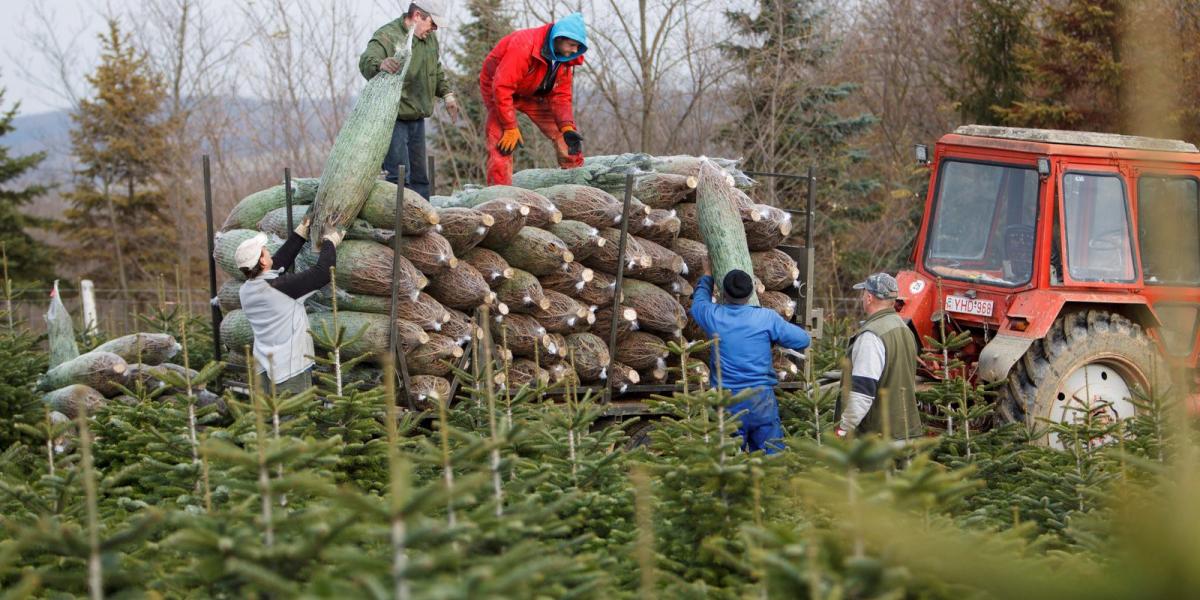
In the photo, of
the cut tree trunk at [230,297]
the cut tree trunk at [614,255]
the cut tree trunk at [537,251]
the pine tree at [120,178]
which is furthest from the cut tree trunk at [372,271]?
the pine tree at [120,178]

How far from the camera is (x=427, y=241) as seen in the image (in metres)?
7.34

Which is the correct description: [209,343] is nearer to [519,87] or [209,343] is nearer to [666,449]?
[519,87]

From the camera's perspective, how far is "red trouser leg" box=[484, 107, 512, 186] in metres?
8.99

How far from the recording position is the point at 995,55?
1984 cm

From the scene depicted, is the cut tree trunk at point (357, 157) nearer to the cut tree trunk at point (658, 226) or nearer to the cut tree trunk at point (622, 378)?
the cut tree trunk at point (658, 226)

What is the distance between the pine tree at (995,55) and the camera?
19.5 m

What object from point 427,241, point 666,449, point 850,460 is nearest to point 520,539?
point 850,460

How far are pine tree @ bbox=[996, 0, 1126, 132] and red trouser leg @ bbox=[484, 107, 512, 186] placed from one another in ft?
34.5

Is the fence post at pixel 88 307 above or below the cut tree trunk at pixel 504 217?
below

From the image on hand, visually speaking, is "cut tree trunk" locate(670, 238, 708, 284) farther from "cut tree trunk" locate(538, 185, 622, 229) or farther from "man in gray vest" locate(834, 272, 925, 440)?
"man in gray vest" locate(834, 272, 925, 440)

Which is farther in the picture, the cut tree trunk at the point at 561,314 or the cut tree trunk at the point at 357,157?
the cut tree trunk at the point at 561,314

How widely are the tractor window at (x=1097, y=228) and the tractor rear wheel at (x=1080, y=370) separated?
29 centimetres

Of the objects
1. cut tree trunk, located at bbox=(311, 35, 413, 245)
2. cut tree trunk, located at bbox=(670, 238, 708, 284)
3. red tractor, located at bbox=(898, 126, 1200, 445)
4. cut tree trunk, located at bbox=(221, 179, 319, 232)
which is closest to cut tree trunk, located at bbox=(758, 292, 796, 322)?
cut tree trunk, located at bbox=(670, 238, 708, 284)

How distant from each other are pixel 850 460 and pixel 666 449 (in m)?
2.15
